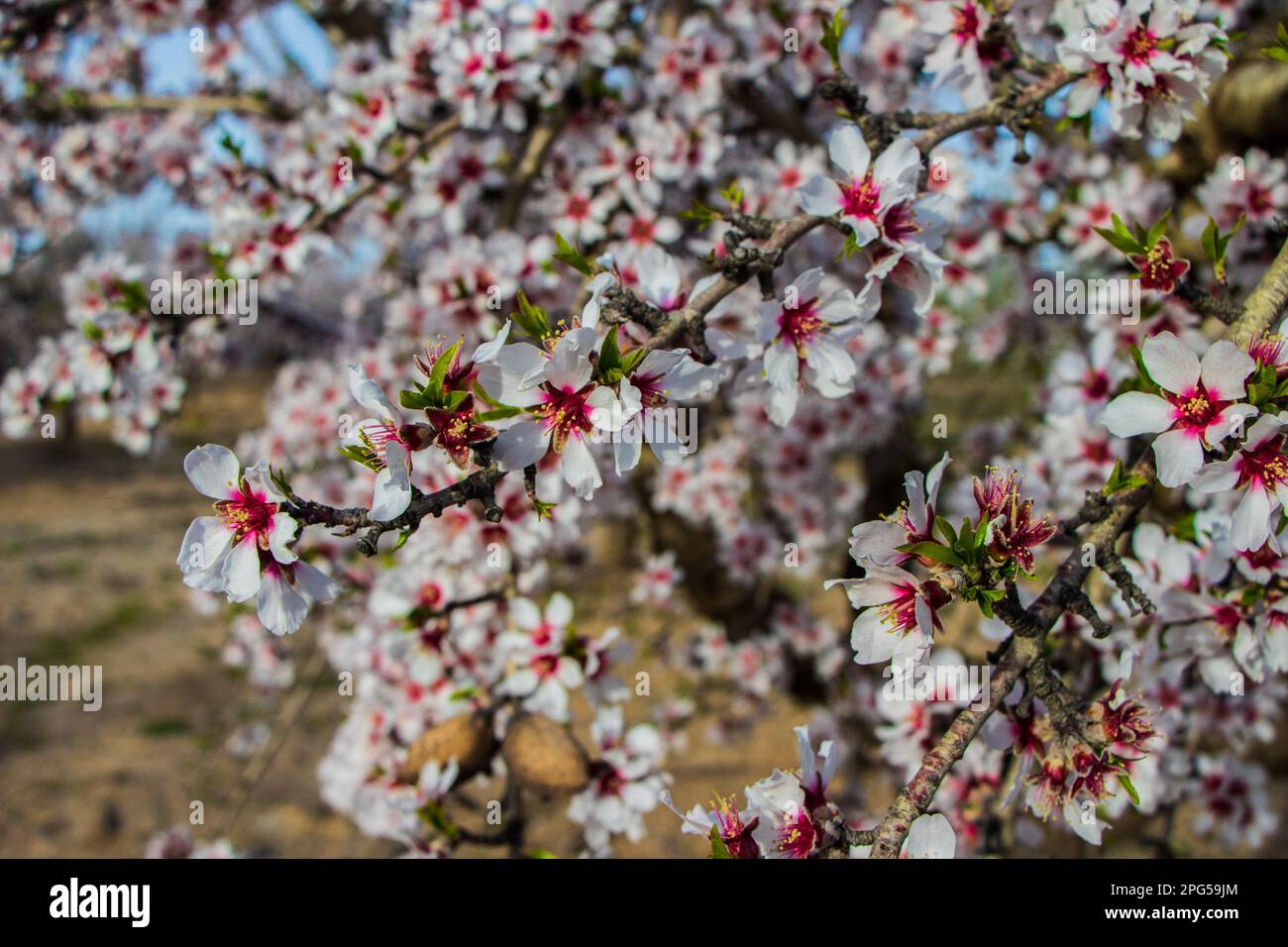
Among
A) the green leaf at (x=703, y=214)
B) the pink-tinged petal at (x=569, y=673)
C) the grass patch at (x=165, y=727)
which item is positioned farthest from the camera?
the grass patch at (x=165, y=727)

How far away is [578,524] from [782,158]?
1633 mm

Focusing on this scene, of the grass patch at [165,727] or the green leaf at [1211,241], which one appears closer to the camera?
the green leaf at [1211,241]

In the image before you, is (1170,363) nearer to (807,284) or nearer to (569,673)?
(807,284)

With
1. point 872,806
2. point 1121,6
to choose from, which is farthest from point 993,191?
point 872,806

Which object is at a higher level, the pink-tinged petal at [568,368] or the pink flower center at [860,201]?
the pink flower center at [860,201]

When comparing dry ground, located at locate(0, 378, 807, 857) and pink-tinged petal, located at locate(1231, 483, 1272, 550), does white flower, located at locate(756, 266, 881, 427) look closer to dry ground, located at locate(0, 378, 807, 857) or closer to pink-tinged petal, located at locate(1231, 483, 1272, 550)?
pink-tinged petal, located at locate(1231, 483, 1272, 550)

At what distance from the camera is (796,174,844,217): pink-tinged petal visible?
1573mm

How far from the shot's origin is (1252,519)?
1.40 m

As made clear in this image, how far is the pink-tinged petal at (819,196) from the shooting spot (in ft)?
5.16

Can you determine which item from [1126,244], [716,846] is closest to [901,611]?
[716,846]

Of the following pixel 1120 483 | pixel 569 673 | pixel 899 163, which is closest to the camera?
pixel 1120 483

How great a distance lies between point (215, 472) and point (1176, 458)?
4.95 ft

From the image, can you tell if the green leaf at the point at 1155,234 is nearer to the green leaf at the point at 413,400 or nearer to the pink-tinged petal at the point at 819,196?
the pink-tinged petal at the point at 819,196

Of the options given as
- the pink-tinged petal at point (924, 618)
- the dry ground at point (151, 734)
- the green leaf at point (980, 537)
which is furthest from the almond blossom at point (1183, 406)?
the dry ground at point (151, 734)
